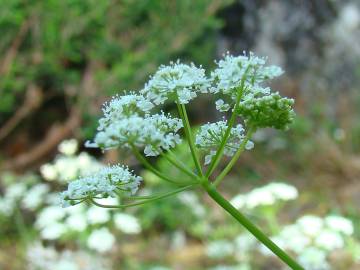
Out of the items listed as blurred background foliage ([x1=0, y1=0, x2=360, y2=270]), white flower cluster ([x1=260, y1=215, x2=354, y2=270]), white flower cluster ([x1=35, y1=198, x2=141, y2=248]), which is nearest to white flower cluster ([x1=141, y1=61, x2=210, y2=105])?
blurred background foliage ([x1=0, y1=0, x2=360, y2=270])

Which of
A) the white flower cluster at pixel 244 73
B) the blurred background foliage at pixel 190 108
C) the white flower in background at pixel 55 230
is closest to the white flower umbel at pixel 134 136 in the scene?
the white flower cluster at pixel 244 73

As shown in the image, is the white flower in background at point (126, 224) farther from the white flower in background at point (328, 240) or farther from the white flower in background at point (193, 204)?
the white flower in background at point (193, 204)

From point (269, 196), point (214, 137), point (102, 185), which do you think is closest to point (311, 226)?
point (269, 196)

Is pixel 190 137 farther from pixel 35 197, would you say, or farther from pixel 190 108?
pixel 190 108

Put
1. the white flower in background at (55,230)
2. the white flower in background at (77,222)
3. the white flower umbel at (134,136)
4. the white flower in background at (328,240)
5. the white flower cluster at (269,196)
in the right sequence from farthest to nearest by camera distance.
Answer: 1. the white flower in background at (55,230)
2. the white flower in background at (77,222)
3. the white flower cluster at (269,196)
4. the white flower in background at (328,240)
5. the white flower umbel at (134,136)

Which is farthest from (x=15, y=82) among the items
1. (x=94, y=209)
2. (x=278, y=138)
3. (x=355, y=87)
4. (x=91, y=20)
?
(x=355, y=87)
